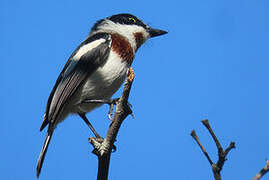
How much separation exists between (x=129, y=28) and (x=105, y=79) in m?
1.23

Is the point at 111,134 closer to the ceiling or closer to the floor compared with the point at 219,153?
closer to the ceiling

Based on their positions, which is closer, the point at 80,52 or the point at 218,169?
the point at 218,169

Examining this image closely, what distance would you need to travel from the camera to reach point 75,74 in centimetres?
421

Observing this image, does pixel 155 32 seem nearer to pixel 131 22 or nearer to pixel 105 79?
pixel 131 22

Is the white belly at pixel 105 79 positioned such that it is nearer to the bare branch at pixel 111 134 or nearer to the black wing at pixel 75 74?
the black wing at pixel 75 74

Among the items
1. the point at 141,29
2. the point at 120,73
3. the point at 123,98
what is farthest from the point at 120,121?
the point at 141,29

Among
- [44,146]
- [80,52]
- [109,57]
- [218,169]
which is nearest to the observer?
[218,169]

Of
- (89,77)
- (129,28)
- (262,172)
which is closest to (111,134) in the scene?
(89,77)

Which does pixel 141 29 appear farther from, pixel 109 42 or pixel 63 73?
pixel 63 73

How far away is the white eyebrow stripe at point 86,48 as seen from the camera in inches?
172

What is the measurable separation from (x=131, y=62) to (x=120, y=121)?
1.37 m

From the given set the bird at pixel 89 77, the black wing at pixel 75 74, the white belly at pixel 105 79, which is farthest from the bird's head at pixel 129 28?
the white belly at pixel 105 79

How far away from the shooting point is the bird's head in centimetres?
489

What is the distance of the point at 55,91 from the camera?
437 cm
